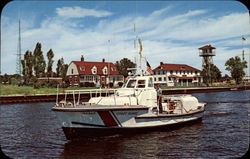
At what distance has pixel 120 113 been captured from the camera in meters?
13.9

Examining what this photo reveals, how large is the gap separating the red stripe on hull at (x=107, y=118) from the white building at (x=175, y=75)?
6452 cm

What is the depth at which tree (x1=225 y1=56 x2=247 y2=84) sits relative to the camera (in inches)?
3298

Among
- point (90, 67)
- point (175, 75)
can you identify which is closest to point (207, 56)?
point (175, 75)

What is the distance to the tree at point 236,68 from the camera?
8376 cm

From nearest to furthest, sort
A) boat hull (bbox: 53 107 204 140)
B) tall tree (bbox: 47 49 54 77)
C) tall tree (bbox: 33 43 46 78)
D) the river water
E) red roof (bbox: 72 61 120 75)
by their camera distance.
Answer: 1. the river water
2. boat hull (bbox: 53 107 204 140)
3. tall tree (bbox: 33 43 46 78)
4. tall tree (bbox: 47 49 54 77)
5. red roof (bbox: 72 61 120 75)

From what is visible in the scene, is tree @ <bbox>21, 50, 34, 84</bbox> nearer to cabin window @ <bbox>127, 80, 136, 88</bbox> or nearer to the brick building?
the brick building

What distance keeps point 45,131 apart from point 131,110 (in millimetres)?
6483

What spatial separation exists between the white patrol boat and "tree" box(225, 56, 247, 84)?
2924 inches

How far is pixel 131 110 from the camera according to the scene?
46.3 ft

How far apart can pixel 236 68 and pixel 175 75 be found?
2214 centimetres

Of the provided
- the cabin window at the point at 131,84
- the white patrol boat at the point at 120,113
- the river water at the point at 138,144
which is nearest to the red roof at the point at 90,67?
the river water at the point at 138,144

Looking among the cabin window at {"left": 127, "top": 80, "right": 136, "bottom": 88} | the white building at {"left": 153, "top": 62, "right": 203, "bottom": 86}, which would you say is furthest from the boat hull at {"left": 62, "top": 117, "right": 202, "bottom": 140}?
the white building at {"left": 153, "top": 62, "right": 203, "bottom": 86}

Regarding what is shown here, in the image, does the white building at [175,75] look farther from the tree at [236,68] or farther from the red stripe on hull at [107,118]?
the red stripe on hull at [107,118]

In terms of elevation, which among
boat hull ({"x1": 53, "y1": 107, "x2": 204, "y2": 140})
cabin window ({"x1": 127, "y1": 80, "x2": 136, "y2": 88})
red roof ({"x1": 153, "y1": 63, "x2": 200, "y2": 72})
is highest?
red roof ({"x1": 153, "y1": 63, "x2": 200, "y2": 72})
